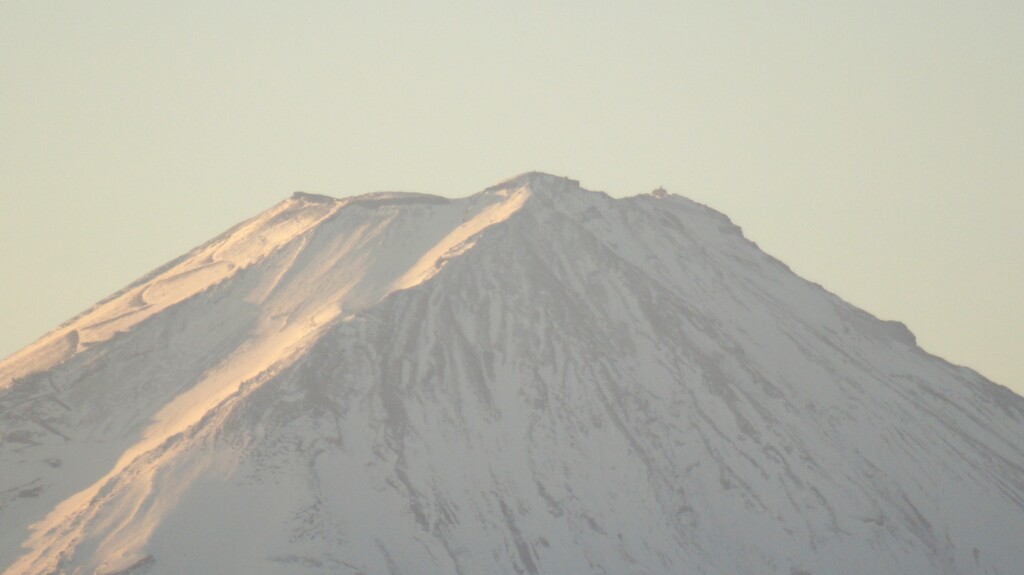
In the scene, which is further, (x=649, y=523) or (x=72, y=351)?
(x=72, y=351)

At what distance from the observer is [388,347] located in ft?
487

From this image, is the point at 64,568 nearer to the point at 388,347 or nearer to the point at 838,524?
the point at 388,347

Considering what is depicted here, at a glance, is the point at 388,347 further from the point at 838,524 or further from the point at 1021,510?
the point at 1021,510

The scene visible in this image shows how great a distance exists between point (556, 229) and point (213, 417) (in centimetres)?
3394

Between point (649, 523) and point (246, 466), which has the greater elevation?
point (246, 466)

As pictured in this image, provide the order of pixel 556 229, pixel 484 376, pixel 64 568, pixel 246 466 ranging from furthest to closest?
pixel 556 229, pixel 484 376, pixel 246 466, pixel 64 568

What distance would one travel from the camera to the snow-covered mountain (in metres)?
133

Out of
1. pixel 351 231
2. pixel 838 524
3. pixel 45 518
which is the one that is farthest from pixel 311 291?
pixel 838 524

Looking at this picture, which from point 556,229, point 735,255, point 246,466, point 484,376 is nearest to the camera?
point 246,466

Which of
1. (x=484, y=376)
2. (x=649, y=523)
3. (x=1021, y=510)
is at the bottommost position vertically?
(x=1021, y=510)

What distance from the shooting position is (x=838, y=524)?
14212 cm

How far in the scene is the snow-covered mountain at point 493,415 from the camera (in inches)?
5236

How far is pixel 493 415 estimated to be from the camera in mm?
144625

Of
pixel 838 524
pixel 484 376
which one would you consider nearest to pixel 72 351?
pixel 484 376
